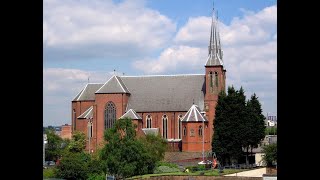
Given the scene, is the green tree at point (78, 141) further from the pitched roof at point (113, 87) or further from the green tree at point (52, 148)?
the pitched roof at point (113, 87)

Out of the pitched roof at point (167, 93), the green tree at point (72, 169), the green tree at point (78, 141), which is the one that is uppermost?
the pitched roof at point (167, 93)

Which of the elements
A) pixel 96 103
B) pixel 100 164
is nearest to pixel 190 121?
pixel 96 103

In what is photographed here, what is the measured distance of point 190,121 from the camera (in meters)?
61.9

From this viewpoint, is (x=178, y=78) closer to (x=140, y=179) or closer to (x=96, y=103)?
(x=96, y=103)

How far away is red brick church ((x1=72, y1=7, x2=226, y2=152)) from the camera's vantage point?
62.5 m

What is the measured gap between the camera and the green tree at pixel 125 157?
37.6 metres

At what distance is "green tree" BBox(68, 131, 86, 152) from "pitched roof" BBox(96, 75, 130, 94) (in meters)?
6.01

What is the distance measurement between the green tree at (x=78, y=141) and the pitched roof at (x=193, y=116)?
1334 cm

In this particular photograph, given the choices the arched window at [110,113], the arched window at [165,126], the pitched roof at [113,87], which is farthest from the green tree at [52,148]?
the arched window at [165,126]

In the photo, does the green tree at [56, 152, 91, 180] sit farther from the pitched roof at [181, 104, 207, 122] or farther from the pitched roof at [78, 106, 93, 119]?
the pitched roof at [78, 106, 93, 119]

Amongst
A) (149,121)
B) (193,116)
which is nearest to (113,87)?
(149,121)

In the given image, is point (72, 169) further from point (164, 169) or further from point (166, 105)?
point (166, 105)
